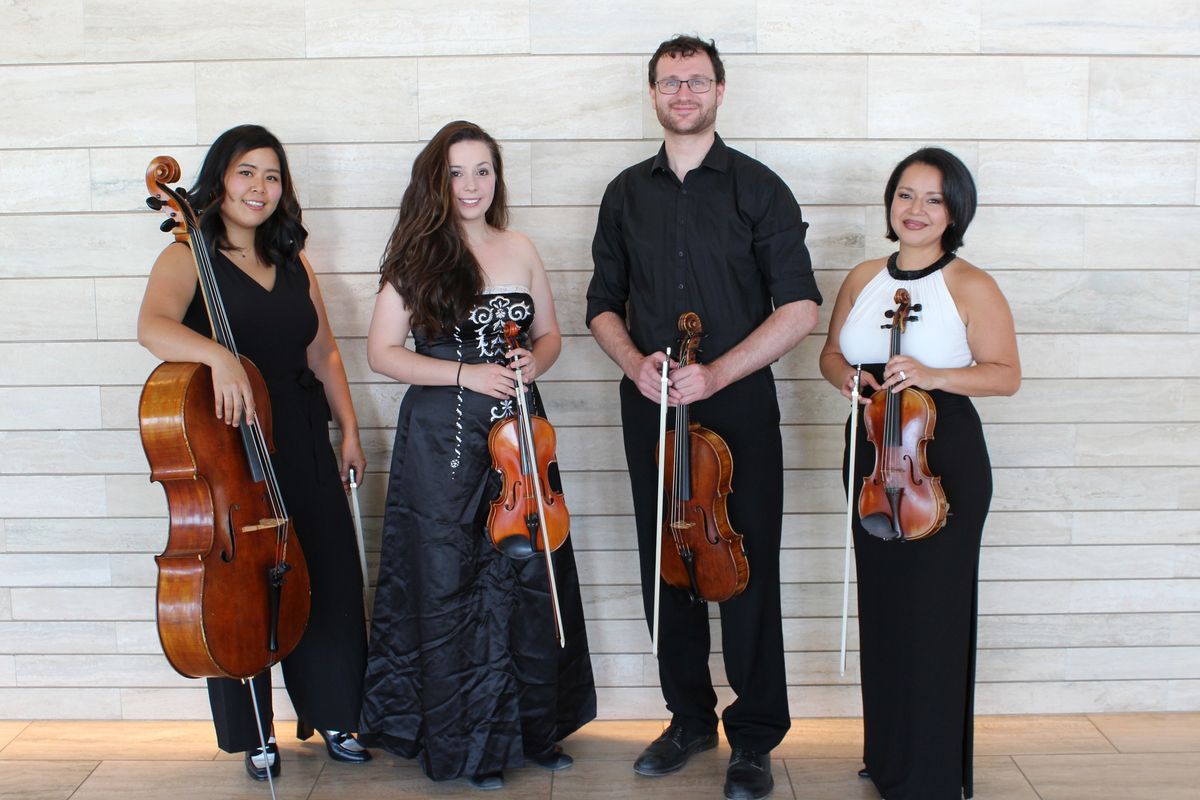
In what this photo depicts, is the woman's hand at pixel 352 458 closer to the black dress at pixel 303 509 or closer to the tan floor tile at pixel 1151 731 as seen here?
the black dress at pixel 303 509

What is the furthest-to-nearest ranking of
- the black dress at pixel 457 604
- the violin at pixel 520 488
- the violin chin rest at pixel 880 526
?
the black dress at pixel 457 604, the violin at pixel 520 488, the violin chin rest at pixel 880 526

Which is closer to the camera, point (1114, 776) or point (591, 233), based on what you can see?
point (1114, 776)

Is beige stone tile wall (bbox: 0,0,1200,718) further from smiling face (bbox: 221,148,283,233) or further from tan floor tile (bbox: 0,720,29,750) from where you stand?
smiling face (bbox: 221,148,283,233)

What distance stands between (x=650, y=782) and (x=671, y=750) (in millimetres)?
100

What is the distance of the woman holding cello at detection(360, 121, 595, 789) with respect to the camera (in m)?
2.52

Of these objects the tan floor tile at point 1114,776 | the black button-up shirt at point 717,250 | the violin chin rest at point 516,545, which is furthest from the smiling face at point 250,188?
the tan floor tile at point 1114,776

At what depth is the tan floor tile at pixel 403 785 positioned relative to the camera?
2676 mm

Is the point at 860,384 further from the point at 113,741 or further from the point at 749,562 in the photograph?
the point at 113,741

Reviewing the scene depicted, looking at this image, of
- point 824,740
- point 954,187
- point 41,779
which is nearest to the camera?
point 954,187

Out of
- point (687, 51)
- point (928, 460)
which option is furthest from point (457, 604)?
point (687, 51)

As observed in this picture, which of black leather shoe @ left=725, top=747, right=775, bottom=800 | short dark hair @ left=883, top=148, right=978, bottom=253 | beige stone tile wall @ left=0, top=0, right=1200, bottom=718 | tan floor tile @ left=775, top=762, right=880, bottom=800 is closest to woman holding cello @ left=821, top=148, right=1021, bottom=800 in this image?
short dark hair @ left=883, top=148, right=978, bottom=253

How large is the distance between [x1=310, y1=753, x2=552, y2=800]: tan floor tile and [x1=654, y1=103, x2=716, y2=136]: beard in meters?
1.66

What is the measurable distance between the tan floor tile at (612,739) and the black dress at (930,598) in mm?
699

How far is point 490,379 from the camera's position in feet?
8.11
